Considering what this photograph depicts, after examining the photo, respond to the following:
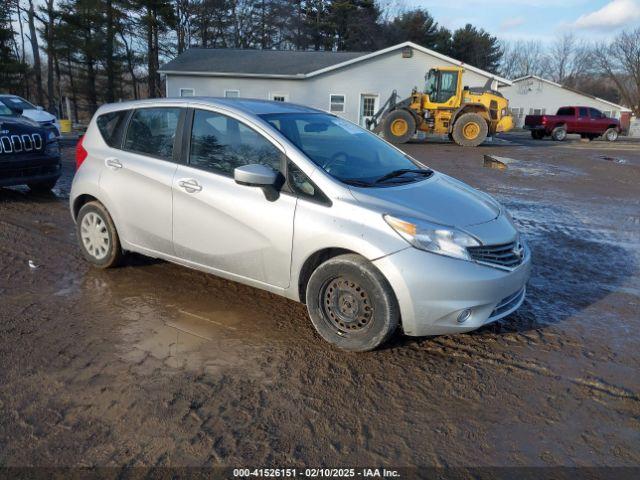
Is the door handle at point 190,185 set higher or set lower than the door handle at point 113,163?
lower

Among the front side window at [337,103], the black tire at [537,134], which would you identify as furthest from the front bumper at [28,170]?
the black tire at [537,134]

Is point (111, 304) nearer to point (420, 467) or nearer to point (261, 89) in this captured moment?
point (420, 467)

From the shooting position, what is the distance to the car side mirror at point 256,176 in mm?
3682

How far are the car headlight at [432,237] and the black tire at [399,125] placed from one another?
1918 centimetres

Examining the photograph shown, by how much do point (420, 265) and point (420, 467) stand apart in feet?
4.04

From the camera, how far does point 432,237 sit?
339cm

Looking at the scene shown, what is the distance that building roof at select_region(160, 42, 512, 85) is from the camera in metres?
28.3

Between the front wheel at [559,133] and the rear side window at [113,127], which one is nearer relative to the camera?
the rear side window at [113,127]

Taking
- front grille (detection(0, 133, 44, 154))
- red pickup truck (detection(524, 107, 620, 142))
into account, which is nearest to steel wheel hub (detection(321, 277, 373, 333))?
front grille (detection(0, 133, 44, 154))

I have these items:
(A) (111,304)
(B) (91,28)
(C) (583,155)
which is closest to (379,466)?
(A) (111,304)

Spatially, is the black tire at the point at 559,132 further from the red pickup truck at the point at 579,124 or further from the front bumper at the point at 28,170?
the front bumper at the point at 28,170

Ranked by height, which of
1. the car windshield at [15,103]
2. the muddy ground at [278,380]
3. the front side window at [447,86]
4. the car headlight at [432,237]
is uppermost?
the front side window at [447,86]

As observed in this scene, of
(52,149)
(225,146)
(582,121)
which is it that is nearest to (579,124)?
(582,121)

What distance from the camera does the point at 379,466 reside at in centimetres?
254
